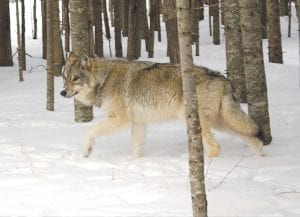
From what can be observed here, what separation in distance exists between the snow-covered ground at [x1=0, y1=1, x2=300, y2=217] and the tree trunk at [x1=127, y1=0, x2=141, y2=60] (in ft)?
31.2

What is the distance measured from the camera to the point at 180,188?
530 cm

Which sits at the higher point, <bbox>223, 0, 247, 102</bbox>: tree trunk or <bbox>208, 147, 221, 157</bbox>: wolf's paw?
<bbox>223, 0, 247, 102</bbox>: tree trunk

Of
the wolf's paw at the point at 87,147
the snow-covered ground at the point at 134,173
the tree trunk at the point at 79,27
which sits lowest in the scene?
the snow-covered ground at the point at 134,173

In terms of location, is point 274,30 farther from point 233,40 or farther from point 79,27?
point 79,27

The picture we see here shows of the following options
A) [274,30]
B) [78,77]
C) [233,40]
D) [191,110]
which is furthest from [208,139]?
[274,30]

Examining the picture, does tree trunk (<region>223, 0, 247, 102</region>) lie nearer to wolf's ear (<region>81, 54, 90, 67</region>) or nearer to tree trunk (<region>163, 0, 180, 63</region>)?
tree trunk (<region>163, 0, 180, 63</region>)

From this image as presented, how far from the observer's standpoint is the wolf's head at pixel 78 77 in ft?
24.2

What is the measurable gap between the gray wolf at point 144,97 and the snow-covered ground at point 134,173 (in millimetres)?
349

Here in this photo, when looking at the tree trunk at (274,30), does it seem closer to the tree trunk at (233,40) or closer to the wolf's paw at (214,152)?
the tree trunk at (233,40)

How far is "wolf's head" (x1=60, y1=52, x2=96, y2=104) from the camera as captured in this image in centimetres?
738

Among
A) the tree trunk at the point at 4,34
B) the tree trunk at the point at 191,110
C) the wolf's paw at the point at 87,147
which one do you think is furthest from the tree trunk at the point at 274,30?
the tree trunk at the point at 191,110

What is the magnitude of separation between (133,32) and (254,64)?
14.3 metres

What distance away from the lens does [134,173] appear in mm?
6066

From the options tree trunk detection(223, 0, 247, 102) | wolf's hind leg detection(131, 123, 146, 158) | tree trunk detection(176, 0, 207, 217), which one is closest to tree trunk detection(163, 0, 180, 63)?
tree trunk detection(223, 0, 247, 102)
